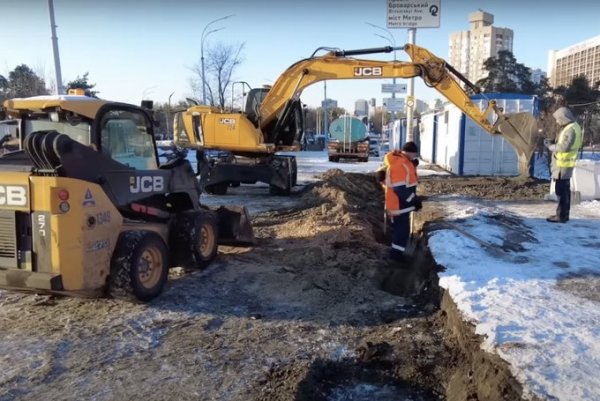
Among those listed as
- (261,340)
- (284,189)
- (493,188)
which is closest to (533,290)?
(261,340)

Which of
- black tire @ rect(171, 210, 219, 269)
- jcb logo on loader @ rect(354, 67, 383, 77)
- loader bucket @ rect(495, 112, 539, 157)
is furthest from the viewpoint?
jcb logo on loader @ rect(354, 67, 383, 77)

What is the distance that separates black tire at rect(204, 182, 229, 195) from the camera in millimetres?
15469

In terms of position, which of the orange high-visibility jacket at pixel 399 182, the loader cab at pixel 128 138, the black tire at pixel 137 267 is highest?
the loader cab at pixel 128 138

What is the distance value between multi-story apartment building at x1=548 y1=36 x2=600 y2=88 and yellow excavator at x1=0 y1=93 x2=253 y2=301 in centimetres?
4756

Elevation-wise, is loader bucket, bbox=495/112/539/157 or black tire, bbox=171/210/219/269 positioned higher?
loader bucket, bbox=495/112/539/157

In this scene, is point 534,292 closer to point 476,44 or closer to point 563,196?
point 563,196

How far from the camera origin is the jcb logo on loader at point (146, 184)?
583cm

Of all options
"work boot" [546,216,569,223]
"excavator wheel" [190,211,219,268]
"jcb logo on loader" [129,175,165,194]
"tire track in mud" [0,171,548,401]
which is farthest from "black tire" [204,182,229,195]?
"work boot" [546,216,569,223]

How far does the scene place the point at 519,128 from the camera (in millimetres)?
12180

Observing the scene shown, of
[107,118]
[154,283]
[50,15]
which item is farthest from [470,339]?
[50,15]

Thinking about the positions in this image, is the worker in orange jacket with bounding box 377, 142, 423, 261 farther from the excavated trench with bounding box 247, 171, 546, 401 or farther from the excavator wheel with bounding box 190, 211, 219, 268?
the excavator wheel with bounding box 190, 211, 219, 268

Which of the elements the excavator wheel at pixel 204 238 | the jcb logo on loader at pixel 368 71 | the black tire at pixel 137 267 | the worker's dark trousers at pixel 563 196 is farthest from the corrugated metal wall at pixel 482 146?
the black tire at pixel 137 267

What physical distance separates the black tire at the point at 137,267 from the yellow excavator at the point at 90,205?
11 millimetres

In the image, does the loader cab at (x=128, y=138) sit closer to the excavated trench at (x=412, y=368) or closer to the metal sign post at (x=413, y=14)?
the excavated trench at (x=412, y=368)
